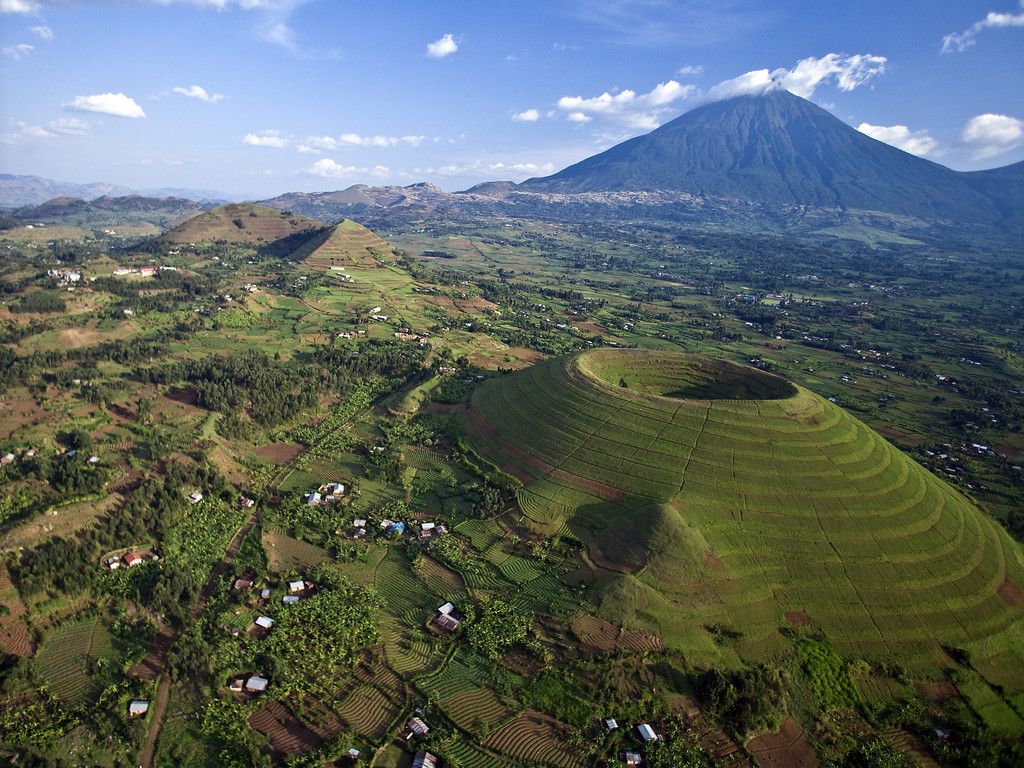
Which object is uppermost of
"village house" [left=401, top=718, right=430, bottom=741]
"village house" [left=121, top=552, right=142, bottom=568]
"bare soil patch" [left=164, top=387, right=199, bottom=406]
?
"bare soil patch" [left=164, top=387, right=199, bottom=406]

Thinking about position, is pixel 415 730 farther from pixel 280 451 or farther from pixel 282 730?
pixel 280 451

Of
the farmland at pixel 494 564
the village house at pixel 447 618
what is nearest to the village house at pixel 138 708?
the farmland at pixel 494 564

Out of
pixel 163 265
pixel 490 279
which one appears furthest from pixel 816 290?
pixel 163 265

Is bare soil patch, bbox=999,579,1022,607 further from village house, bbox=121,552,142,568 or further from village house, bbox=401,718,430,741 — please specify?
village house, bbox=121,552,142,568

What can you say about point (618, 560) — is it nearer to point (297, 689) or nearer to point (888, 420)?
point (297, 689)

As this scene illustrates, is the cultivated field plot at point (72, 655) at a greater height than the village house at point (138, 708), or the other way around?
the village house at point (138, 708)

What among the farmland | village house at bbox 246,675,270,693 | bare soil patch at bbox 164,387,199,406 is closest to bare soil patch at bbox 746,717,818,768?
the farmland

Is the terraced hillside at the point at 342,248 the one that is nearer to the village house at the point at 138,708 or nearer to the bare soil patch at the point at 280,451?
the bare soil patch at the point at 280,451
